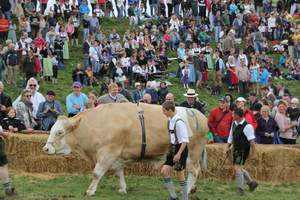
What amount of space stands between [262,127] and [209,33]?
23255mm

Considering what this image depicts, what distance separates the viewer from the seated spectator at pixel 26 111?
20391mm

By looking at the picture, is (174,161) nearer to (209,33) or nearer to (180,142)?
(180,142)

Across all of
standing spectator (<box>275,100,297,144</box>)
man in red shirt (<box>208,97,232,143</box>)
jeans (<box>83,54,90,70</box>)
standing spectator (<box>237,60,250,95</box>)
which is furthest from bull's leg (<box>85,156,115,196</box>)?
standing spectator (<box>237,60,250,95</box>)

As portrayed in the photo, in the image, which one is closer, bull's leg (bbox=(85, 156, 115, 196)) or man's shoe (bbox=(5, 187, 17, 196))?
man's shoe (bbox=(5, 187, 17, 196))

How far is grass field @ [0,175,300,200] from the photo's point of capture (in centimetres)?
1677

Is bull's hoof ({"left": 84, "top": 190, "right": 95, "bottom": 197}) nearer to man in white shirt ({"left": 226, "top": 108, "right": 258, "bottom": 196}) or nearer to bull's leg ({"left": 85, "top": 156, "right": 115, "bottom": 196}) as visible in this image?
bull's leg ({"left": 85, "top": 156, "right": 115, "bottom": 196})

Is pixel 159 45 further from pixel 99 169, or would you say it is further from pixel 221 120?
pixel 99 169

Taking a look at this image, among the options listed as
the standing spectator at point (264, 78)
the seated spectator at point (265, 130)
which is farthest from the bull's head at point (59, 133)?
the standing spectator at point (264, 78)

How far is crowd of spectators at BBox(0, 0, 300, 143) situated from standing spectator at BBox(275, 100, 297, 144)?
569 mm

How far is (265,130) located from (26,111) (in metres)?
5.95

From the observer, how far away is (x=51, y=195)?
54.5 feet

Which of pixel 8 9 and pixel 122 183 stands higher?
pixel 8 9

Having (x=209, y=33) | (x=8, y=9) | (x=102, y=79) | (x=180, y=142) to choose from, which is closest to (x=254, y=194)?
(x=180, y=142)

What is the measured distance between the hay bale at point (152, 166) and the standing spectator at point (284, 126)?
1526mm
